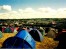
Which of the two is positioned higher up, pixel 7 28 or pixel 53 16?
pixel 53 16

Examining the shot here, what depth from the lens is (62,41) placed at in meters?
9.02

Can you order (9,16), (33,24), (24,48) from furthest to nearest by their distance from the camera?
(33,24)
(9,16)
(24,48)

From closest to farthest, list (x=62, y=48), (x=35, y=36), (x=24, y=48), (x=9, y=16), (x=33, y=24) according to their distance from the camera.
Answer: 1. (x=24, y=48)
2. (x=62, y=48)
3. (x=35, y=36)
4. (x=9, y=16)
5. (x=33, y=24)

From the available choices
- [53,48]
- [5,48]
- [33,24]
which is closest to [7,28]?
[33,24]

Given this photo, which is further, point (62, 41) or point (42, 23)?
point (42, 23)

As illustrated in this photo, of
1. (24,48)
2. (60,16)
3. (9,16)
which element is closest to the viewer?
(24,48)

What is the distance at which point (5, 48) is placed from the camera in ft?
22.1

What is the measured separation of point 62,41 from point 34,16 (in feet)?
17.0

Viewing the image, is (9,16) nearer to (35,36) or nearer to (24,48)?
(35,36)

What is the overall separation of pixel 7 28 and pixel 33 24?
2.60 m

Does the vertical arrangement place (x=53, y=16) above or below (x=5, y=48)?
above

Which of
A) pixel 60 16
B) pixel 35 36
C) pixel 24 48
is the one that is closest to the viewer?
pixel 24 48

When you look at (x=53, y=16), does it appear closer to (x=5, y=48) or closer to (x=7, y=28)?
(x=7, y=28)

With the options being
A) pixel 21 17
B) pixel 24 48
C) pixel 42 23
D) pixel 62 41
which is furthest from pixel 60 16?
pixel 24 48
